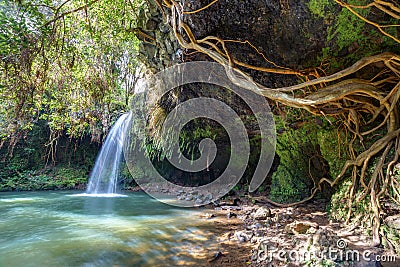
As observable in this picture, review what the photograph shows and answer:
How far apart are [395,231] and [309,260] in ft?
3.22

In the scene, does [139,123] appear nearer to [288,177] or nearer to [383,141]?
[288,177]

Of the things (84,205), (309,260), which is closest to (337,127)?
(309,260)

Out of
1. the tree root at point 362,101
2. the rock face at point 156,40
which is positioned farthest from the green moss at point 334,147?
the rock face at point 156,40

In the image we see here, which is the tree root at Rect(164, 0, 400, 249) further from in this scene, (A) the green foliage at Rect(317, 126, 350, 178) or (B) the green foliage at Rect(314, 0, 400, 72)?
(A) the green foliage at Rect(317, 126, 350, 178)

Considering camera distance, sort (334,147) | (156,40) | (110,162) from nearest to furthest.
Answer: (334,147), (156,40), (110,162)

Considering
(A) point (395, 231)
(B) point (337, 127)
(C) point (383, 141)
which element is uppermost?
(B) point (337, 127)

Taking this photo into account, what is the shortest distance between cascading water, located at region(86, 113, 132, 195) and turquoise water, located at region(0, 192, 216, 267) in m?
3.53

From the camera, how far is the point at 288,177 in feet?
21.1

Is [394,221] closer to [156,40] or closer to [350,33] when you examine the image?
[350,33]

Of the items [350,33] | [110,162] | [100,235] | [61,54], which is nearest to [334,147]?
[350,33]

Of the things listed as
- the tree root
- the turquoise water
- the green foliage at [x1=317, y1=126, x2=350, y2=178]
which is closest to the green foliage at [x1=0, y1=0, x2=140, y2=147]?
the tree root

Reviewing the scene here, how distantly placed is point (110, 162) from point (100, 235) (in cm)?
700

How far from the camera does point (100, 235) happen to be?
4.39 metres

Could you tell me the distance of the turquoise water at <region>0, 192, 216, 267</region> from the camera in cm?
338
